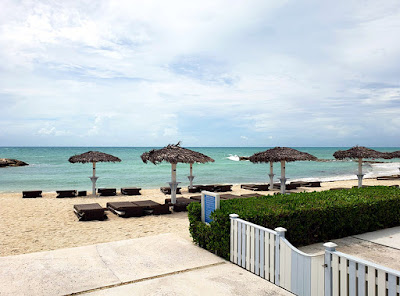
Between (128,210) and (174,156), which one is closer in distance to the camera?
(128,210)

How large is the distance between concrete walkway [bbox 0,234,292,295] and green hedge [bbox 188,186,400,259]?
1.41ft

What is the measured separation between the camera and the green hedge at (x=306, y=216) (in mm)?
5738

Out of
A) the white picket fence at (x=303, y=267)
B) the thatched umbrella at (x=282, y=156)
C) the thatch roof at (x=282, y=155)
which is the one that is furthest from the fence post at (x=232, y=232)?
the thatch roof at (x=282, y=155)

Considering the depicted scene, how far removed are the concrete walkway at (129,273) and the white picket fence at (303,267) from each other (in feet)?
0.60

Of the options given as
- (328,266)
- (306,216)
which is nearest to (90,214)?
(306,216)

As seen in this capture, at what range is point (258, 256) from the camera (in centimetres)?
490

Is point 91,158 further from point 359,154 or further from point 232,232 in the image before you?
point 359,154

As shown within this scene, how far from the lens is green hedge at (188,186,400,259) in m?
5.74

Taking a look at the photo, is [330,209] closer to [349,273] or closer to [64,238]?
[349,273]

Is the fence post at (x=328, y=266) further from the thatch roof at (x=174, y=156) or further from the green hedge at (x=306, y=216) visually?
the thatch roof at (x=174, y=156)

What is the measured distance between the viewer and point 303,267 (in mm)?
4137

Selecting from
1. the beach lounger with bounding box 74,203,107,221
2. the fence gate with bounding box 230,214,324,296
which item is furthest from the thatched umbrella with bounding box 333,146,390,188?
the fence gate with bounding box 230,214,324,296

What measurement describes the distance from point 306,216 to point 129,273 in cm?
343

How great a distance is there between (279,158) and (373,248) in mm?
10813
